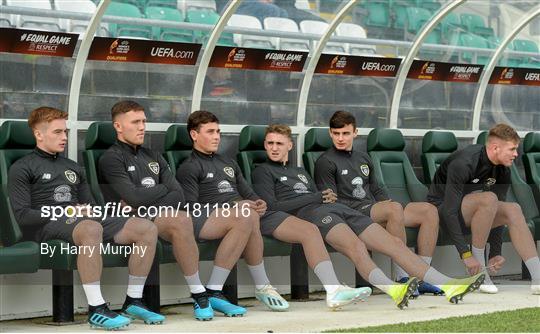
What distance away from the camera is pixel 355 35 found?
10859mm

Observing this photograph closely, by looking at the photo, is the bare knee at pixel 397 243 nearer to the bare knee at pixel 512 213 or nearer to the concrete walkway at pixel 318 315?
the concrete walkway at pixel 318 315

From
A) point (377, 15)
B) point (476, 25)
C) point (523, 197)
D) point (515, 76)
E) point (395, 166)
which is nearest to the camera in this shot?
point (395, 166)

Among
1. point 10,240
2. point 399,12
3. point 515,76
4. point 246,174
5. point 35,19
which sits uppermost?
point 399,12

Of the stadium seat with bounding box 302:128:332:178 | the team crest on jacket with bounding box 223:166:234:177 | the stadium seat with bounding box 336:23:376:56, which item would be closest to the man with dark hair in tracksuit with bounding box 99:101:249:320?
the team crest on jacket with bounding box 223:166:234:177

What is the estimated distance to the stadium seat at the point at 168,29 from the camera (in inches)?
371

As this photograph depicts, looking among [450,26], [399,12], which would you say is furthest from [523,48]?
[399,12]

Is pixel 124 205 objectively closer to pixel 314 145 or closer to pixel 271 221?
pixel 271 221

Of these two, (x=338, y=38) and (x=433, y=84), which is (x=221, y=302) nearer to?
(x=338, y=38)

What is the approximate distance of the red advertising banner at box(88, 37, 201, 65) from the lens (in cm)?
899

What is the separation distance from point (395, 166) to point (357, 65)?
1.05 metres

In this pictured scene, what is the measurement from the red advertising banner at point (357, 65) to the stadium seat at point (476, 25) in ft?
3.48

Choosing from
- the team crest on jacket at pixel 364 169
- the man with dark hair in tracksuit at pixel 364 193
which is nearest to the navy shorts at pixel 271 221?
the man with dark hair in tracksuit at pixel 364 193

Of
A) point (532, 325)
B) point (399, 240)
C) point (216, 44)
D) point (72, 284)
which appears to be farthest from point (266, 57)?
point (532, 325)

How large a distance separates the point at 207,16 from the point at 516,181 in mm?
3517
